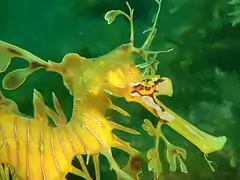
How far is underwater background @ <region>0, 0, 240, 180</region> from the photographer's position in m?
1.14

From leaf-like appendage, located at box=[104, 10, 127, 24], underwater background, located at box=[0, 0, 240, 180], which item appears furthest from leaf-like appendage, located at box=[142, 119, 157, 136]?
leaf-like appendage, located at box=[104, 10, 127, 24]

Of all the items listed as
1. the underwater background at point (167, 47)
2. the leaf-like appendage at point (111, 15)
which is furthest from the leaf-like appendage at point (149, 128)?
the leaf-like appendage at point (111, 15)

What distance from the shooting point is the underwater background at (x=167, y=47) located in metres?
1.14

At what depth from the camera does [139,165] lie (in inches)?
48.0

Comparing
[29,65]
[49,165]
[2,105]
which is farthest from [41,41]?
[49,165]

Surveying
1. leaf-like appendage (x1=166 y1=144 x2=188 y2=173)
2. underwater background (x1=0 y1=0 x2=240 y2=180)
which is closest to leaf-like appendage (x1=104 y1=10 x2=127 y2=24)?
underwater background (x1=0 y1=0 x2=240 y2=180)

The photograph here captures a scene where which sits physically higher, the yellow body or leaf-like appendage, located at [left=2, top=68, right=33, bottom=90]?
leaf-like appendage, located at [left=2, top=68, right=33, bottom=90]

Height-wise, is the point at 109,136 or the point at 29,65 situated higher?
the point at 29,65

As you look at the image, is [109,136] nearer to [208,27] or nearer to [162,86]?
[162,86]

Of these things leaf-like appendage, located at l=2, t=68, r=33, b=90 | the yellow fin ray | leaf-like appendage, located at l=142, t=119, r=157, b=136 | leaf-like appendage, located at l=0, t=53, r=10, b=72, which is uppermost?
leaf-like appendage, located at l=0, t=53, r=10, b=72

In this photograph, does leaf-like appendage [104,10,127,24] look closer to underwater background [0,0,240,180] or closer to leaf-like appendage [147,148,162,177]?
underwater background [0,0,240,180]

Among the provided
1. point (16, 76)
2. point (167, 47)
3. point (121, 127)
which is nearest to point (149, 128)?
point (121, 127)

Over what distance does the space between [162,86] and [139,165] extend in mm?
176

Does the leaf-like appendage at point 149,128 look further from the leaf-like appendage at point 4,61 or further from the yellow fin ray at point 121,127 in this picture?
the leaf-like appendage at point 4,61
